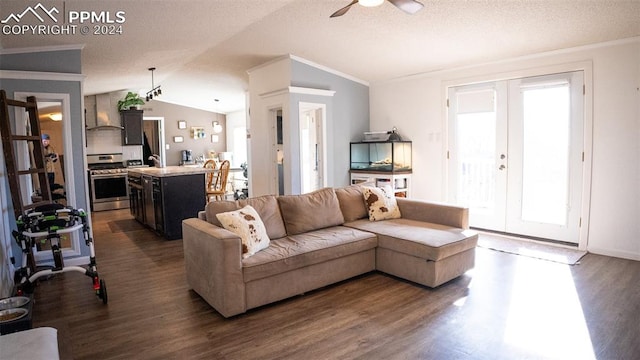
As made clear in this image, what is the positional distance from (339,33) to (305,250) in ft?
9.30

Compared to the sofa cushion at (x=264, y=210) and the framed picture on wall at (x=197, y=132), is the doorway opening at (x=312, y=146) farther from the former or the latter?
A: the framed picture on wall at (x=197, y=132)

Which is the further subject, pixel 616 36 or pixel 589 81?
pixel 589 81

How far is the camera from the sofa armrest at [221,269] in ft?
9.21

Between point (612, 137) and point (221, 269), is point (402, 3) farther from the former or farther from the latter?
point (612, 137)

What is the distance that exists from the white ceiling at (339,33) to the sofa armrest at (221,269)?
6.75 feet

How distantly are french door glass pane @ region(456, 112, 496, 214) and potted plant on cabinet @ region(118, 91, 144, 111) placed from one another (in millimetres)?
6866

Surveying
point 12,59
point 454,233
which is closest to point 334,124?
point 454,233

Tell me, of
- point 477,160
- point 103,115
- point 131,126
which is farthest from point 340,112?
point 103,115

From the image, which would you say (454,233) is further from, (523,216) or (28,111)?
(28,111)

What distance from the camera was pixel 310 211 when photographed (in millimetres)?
3830

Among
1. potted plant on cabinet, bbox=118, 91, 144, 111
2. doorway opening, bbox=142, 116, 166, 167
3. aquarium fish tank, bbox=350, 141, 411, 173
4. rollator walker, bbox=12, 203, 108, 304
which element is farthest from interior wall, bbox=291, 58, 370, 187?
doorway opening, bbox=142, 116, 166, 167

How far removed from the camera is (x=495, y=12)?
3.75 metres

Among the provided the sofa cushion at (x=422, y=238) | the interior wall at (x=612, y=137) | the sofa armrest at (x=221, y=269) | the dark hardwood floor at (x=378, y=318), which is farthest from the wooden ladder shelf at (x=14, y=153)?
the interior wall at (x=612, y=137)

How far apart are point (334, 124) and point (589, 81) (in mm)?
3436
